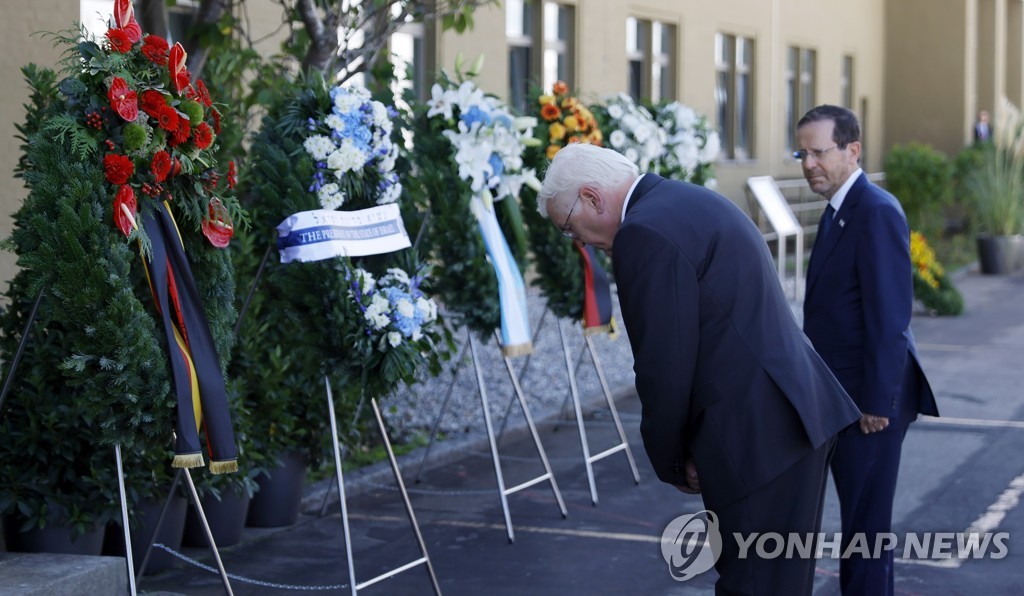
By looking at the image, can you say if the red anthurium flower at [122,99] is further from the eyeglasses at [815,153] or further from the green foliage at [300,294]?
the eyeglasses at [815,153]

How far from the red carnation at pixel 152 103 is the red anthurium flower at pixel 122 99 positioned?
58 mm

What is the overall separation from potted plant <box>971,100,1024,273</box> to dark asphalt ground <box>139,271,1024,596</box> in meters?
12.0

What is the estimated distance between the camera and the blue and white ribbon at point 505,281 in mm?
6922

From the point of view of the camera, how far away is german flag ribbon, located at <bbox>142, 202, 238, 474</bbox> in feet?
14.5

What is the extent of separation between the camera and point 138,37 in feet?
14.6

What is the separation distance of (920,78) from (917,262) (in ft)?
54.3

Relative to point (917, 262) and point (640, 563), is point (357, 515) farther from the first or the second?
point (917, 262)

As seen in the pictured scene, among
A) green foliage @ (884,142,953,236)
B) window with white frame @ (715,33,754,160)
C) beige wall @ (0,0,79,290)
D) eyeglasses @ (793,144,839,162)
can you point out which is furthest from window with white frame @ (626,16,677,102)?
eyeglasses @ (793,144,839,162)

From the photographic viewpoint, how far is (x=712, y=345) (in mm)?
3412

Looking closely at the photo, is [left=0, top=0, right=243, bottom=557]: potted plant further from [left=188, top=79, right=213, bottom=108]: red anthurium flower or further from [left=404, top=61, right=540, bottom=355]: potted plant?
[left=404, top=61, right=540, bottom=355]: potted plant

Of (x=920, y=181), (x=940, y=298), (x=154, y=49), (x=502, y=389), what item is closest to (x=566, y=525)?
(x=154, y=49)

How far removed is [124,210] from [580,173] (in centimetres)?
163

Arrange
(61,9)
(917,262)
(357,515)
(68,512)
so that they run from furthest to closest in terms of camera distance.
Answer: (917,262) → (61,9) → (357,515) → (68,512)

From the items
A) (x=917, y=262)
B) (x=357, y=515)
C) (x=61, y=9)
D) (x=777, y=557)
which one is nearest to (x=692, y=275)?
(x=777, y=557)
